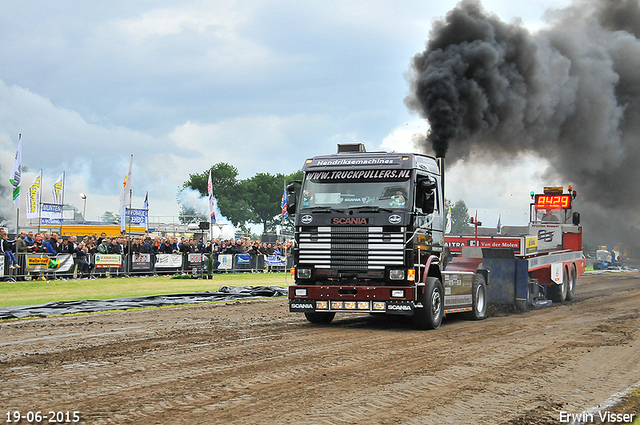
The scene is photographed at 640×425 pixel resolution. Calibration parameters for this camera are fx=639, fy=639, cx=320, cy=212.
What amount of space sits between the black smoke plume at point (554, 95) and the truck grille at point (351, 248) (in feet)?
29.5

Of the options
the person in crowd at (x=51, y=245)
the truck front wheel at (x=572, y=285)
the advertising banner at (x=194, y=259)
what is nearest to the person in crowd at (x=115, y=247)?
the person in crowd at (x=51, y=245)

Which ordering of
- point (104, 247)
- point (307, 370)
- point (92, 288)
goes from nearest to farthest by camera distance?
point (307, 370), point (92, 288), point (104, 247)

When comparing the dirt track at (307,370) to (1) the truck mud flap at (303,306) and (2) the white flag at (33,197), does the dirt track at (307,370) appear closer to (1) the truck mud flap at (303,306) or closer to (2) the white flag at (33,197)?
(1) the truck mud flap at (303,306)

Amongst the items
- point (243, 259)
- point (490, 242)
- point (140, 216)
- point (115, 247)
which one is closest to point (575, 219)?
point (490, 242)

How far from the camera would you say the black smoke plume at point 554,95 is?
21672mm

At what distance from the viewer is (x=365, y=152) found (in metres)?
13.1

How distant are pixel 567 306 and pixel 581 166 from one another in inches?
554

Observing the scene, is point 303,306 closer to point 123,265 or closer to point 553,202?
point 553,202

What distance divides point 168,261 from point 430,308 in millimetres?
19321

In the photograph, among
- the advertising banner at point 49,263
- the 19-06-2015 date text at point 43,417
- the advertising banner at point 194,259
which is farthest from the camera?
the advertising banner at point 194,259

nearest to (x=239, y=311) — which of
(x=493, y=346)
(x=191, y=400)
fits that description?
(x=493, y=346)

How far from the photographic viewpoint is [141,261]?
28.3 meters

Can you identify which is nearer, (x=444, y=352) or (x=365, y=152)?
(x=444, y=352)

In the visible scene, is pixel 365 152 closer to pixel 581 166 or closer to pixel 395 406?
pixel 395 406
